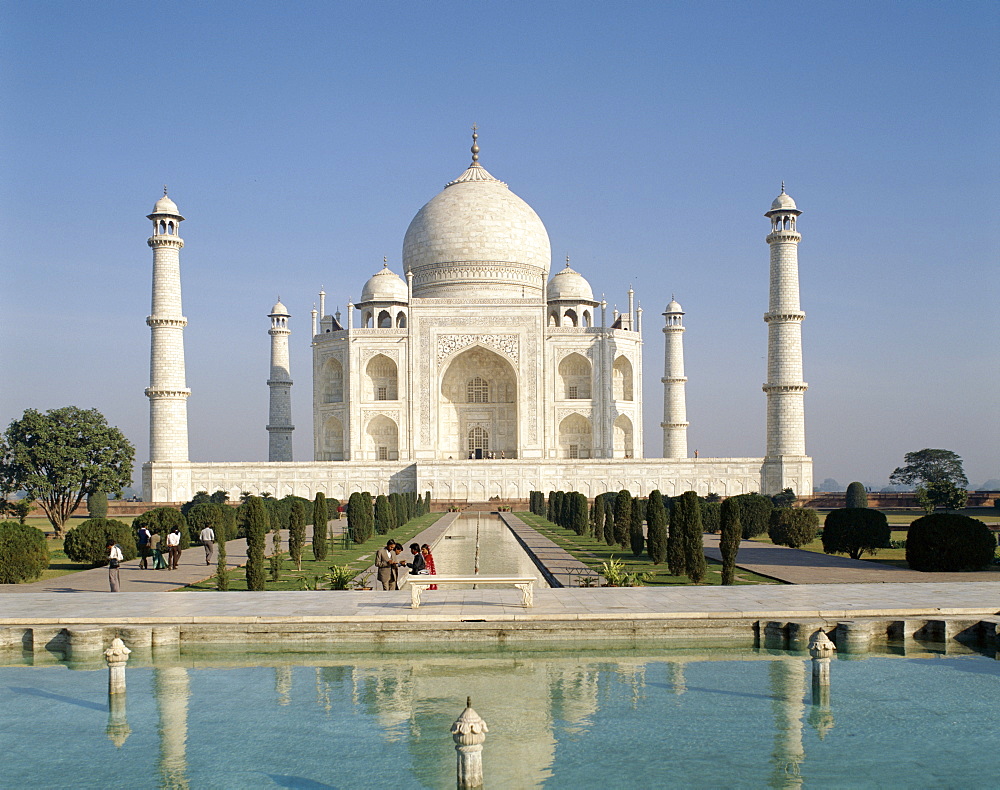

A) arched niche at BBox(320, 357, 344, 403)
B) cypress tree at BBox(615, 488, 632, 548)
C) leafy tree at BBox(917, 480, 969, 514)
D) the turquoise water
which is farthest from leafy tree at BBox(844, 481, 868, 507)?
the turquoise water

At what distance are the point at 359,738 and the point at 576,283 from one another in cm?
3362

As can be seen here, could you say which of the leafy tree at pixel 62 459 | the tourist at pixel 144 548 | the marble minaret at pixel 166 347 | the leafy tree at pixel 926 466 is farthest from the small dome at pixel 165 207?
the leafy tree at pixel 926 466

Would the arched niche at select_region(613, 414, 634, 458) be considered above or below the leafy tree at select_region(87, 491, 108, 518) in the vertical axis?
above

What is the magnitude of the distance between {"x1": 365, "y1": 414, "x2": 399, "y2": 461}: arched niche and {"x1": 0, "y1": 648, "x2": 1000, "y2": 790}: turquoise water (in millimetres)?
27139

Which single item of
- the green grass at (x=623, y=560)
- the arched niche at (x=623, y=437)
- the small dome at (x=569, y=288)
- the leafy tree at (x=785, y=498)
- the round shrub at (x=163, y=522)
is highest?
the small dome at (x=569, y=288)

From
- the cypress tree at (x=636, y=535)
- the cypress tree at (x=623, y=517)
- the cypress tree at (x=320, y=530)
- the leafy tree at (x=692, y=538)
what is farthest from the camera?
the cypress tree at (x=623, y=517)

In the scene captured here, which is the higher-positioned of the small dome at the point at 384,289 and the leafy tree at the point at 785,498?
the small dome at the point at 384,289

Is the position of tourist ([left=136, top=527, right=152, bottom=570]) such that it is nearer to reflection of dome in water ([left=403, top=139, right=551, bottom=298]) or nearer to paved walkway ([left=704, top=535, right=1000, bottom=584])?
paved walkway ([left=704, top=535, right=1000, bottom=584])

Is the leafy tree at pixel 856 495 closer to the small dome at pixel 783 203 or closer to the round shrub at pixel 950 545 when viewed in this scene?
the small dome at pixel 783 203

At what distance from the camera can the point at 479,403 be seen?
36031 mm

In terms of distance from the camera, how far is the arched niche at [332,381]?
35.8 metres

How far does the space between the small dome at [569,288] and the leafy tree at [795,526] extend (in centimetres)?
2188

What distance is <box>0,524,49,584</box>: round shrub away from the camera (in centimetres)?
1167

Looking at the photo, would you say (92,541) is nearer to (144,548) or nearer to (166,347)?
(144,548)
